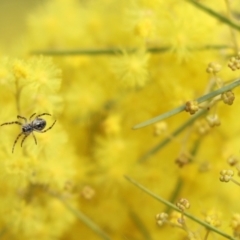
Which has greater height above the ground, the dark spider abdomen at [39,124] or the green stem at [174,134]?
the green stem at [174,134]

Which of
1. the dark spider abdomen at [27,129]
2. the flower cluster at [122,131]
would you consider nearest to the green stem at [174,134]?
the flower cluster at [122,131]

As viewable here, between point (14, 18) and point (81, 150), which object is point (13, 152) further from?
point (14, 18)

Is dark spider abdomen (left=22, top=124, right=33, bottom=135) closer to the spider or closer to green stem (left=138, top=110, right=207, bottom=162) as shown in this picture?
the spider

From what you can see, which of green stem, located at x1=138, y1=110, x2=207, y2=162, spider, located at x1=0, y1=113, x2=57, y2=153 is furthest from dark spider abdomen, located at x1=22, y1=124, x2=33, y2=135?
green stem, located at x1=138, y1=110, x2=207, y2=162

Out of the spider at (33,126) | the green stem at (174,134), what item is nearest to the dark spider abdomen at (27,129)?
the spider at (33,126)

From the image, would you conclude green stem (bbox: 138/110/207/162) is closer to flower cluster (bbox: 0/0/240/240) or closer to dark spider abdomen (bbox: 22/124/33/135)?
flower cluster (bbox: 0/0/240/240)

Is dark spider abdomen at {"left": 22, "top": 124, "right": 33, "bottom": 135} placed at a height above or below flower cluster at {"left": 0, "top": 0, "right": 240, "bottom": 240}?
below

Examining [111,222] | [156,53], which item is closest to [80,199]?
[111,222]

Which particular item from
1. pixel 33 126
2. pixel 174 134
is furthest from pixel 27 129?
pixel 174 134

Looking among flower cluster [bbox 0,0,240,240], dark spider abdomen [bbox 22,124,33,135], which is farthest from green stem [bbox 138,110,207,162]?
dark spider abdomen [bbox 22,124,33,135]

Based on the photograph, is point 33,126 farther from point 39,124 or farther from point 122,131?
point 122,131

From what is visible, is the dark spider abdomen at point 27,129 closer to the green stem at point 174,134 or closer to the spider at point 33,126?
the spider at point 33,126
